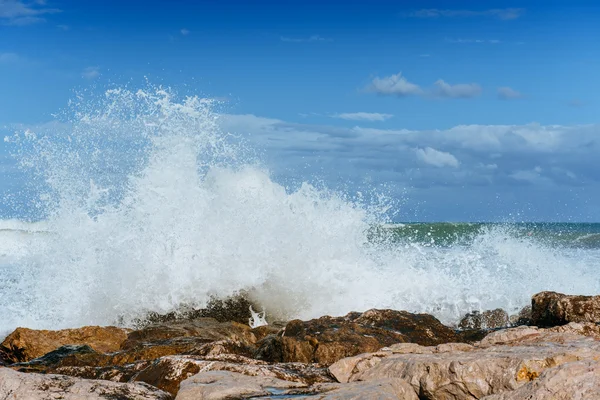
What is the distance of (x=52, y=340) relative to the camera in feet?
27.4

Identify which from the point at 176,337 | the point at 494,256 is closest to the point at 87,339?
the point at 176,337

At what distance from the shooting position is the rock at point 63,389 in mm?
3707

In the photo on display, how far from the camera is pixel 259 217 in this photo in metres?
13.4

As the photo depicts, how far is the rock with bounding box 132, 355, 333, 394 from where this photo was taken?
438 centimetres

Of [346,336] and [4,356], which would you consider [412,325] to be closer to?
[346,336]

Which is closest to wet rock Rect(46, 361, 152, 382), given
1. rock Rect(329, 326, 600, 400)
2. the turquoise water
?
rock Rect(329, 326, 600, 400)

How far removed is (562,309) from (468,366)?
491cm

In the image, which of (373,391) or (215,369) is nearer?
(373,391)

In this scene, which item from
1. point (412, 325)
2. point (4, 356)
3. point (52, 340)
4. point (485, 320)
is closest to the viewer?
point (412, 325)

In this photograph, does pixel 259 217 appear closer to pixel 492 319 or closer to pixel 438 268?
pixel 438 268

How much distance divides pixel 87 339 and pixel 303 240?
209 inches

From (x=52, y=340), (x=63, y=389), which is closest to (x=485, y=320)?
(x=52, y=340)

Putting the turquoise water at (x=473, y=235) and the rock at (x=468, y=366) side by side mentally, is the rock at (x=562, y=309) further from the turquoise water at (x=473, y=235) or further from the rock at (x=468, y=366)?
the turquoise water at (x=473, y=235)

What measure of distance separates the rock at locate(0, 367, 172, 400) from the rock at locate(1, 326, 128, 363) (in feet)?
14.2
